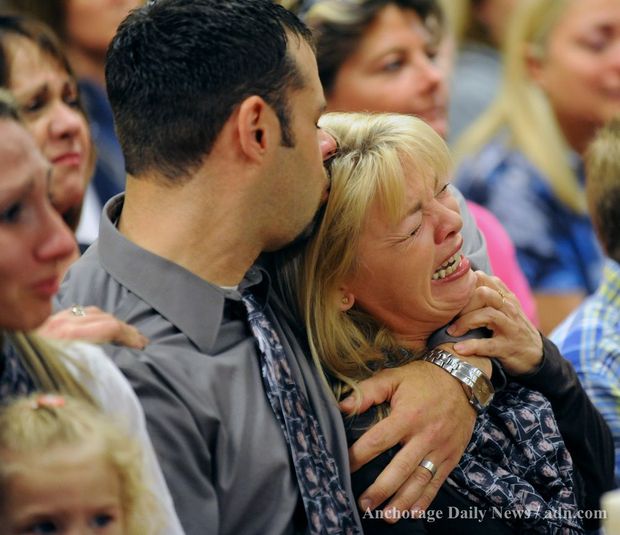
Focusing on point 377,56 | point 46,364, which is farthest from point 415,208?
point 377,56

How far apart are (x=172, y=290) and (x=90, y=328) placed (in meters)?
0.20

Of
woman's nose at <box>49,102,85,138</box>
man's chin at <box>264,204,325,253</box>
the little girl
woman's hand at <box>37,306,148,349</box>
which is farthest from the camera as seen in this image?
woman's nose at <box>49,102,85,138</box>

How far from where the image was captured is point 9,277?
135 cm

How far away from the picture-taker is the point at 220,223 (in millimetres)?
1826

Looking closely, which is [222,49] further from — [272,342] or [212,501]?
[212,501]

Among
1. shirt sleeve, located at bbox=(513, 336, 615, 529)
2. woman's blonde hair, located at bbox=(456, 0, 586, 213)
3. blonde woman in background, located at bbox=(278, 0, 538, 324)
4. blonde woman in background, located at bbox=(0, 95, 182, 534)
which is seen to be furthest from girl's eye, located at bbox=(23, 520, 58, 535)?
woman's blonde hair, located at bbox=(456, 0, 586, 213)

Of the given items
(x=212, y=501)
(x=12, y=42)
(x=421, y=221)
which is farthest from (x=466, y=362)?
(x=12, y=42)

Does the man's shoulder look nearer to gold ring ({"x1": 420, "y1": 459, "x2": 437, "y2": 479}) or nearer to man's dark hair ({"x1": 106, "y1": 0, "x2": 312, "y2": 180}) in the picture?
man's dark hair ({"x1": 106, "y1": 0, "x2": 312, "y2": 180})

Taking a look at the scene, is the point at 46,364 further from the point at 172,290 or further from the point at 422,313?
the point at 422,313

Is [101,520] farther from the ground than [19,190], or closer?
closer

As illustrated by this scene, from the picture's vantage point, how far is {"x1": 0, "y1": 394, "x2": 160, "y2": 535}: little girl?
1.33 metres

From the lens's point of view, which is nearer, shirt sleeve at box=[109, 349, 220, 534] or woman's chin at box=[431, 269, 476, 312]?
shirt sleeve at box=[109, 349, 220, 534]

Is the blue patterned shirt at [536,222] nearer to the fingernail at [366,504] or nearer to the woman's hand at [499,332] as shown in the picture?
the woman's hand at [499,332]

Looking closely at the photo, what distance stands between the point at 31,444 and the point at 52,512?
0.07 m
